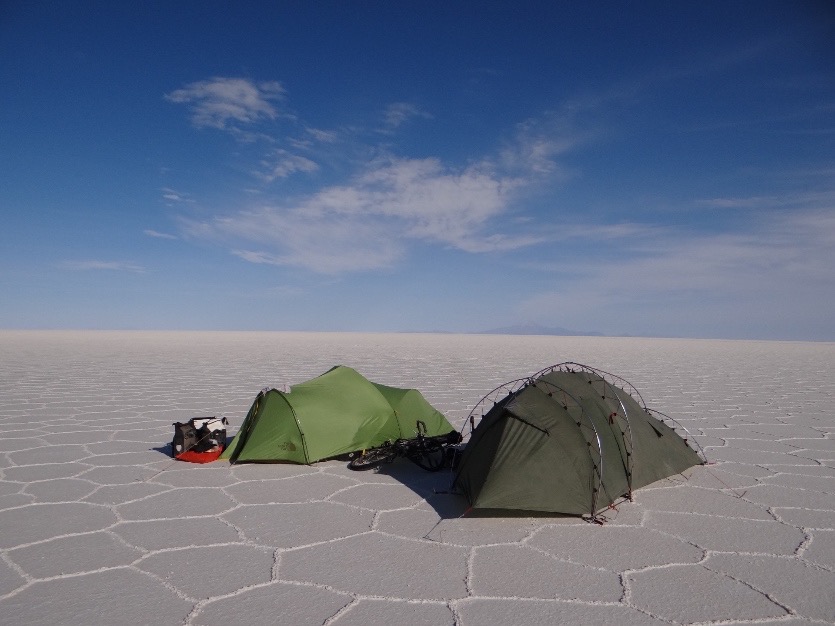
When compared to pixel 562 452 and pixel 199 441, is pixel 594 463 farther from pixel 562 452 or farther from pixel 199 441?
pixel 199 441

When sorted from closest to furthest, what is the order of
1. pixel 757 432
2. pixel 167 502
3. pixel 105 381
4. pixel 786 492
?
pixel 167 502 → pixel 786 492 → pixel 757 432 → pixel 105 381

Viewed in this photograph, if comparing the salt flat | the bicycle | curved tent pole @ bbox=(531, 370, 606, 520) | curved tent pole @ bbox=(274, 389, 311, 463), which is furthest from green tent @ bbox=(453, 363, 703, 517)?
curved tent pole @ bbox=(274, 389, 311, 463)

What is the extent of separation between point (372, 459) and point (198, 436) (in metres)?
1.99

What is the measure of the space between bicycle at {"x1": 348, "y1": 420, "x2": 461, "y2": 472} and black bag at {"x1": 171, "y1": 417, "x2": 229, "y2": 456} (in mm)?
1571

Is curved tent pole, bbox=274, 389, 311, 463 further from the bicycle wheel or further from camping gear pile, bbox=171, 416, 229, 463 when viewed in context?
camping gear pile, bbox=171, 416, 229, 463

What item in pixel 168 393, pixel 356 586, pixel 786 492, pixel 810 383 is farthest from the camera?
pixel 810 383

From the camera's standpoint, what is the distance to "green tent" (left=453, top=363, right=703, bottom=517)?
14.1 ft

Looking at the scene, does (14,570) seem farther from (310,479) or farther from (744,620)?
(744,620)

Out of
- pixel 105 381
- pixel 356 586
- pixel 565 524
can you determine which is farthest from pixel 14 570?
pixel 105 381

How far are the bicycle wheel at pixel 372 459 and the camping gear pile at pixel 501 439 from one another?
0.04 feet

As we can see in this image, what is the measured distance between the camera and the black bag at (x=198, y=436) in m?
6.10

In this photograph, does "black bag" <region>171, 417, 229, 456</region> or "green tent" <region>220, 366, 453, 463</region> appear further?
"black bag" <region>171, 417, 229, 456</region>

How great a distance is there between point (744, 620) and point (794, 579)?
700 millimetres

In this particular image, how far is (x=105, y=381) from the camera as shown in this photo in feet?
44.4
